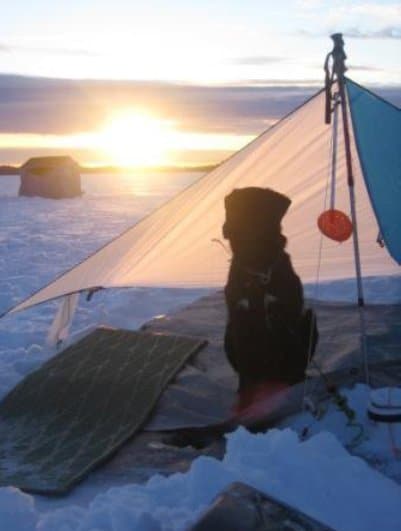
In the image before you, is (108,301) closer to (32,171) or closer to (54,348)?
(54,348)

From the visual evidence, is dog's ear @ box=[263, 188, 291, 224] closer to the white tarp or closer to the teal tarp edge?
the teal tarp edge

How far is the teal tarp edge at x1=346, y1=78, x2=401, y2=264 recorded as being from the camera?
4.59m

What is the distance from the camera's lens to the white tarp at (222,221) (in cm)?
516

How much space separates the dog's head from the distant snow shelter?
Answer: 3616 centimetres

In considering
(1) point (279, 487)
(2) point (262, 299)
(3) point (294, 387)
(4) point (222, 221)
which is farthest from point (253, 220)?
(1) point (279, 487)

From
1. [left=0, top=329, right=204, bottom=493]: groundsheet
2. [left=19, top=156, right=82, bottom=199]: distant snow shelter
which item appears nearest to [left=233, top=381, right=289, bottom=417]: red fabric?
[left=0, top=329, right=204, bottom=493]: groundsheet

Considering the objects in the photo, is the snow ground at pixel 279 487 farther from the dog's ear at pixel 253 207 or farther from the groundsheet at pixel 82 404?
the dog's ear at pixel 253 207

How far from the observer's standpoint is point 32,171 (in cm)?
3959

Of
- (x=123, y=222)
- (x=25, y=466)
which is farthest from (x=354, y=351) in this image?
(x=123, y=222)

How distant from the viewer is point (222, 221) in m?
5.49

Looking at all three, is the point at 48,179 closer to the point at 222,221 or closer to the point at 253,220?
the point at 222,221

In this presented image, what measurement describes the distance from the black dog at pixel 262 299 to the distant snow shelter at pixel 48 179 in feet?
118

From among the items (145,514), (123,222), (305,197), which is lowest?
(123,222)

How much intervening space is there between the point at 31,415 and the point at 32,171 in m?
36.2
